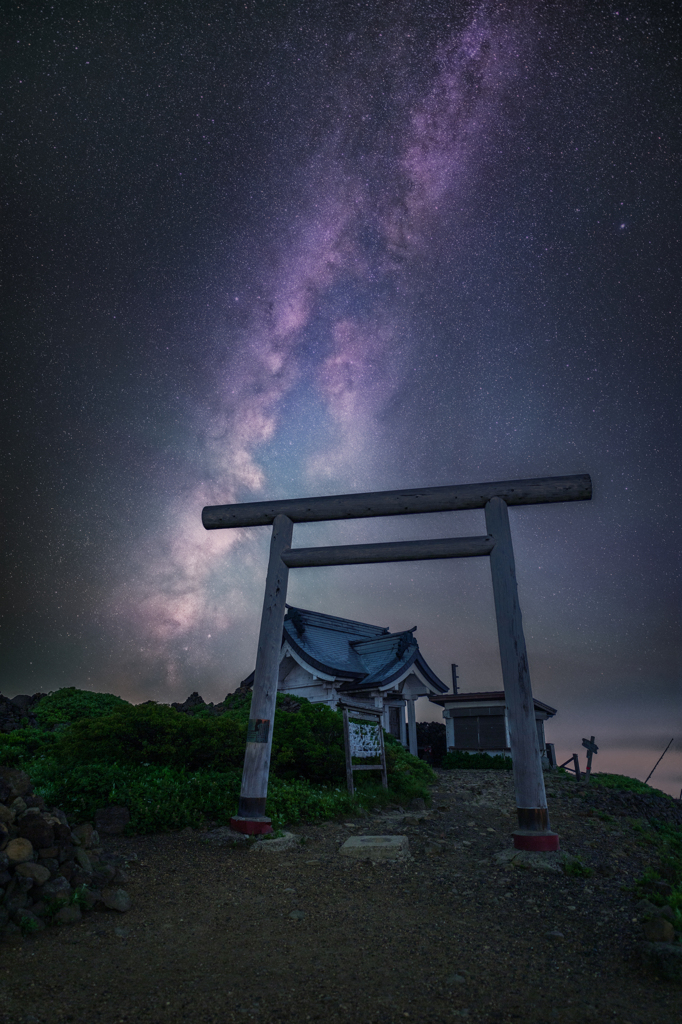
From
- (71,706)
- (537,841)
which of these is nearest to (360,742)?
(537,841)

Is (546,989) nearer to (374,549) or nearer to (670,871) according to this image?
(670,871)

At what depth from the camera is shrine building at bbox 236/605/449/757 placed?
19.5 metres

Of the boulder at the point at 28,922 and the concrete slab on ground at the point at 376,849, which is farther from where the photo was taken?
the concrete slab on ground at the point at 376,849

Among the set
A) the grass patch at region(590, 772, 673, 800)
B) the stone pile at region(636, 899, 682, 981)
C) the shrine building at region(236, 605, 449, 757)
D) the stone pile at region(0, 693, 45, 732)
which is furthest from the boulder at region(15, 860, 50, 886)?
the grass patch at region(590, 772, 673, 800)

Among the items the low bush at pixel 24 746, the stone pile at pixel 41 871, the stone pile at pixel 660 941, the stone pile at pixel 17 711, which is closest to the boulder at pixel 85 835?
the stone pile at pixel 41 871

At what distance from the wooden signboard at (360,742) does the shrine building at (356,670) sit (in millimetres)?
7341

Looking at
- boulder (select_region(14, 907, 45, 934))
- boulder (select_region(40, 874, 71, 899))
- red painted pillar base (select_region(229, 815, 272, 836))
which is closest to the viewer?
boulder (select_region(14, 907, 45, 934))

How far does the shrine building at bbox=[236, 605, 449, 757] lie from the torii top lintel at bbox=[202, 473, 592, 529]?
1144 cm

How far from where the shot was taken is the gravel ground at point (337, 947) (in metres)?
3.39

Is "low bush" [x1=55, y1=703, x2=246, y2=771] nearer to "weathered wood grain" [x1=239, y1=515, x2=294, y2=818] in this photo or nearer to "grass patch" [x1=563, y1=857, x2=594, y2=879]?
"weathered wood grain" [x1=239, y1=515, x2=294, y2=818]

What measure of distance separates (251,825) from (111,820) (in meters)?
1.73

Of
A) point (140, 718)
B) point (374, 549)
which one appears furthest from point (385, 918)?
point (140, 718)

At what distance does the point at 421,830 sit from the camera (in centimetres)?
840

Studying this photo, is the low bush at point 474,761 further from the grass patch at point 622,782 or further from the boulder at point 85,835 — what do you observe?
the boulder at point 85,835
